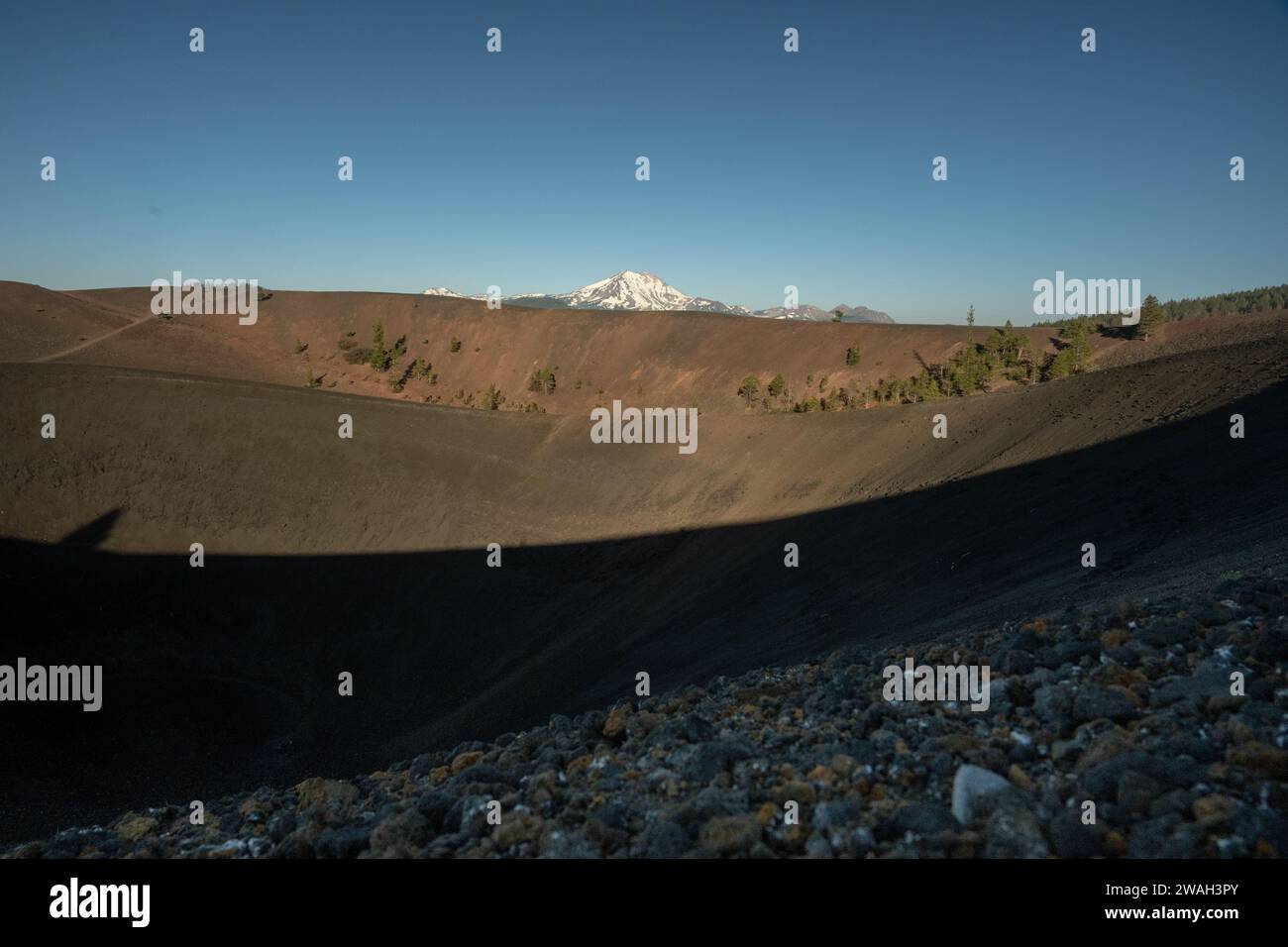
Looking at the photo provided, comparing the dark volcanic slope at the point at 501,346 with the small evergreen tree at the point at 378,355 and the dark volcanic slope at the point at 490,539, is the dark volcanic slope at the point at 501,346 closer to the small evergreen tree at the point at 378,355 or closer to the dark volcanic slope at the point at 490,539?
the small evergreen tree at the point at 378,355

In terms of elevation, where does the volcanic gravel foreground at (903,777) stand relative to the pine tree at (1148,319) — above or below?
below

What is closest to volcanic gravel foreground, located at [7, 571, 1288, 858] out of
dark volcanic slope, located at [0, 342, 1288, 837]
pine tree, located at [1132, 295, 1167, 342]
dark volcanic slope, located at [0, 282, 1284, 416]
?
dark volcanic slope, located at [0, 342, 1288, 837]

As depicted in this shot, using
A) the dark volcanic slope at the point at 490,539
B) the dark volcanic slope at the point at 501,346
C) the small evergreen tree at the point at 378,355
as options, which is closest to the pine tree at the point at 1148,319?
the dark volcanic slope at the point at 501,346

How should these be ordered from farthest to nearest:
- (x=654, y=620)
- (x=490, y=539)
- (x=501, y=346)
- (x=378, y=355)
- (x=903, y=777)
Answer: (x=501, y=346), (x=378, y=355), (x=490, y=539), (x=654, y=620), (x=903, y=777)

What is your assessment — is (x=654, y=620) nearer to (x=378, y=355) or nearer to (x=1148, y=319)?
(x=1148, y=319)

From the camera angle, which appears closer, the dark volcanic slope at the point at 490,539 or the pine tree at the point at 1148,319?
the dark volcanic slope at the point at 490,539

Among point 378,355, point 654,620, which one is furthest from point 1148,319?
point 378,355

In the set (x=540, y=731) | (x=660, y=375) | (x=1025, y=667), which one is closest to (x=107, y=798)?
(x=540, y=731)

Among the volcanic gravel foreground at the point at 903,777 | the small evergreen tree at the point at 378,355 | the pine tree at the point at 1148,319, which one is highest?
the small evergreen tree at the point at 378,355

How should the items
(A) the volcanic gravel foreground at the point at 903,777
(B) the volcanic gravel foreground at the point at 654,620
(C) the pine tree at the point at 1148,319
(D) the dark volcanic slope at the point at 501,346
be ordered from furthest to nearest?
(D) the dark volcanic slope at the point at 501,346 → (C) the pine tree at the point at 1148,319 → (B) the volcanic gravel foreground at the point at 654,620 → (A) the volcanic gravel foreground at the point at 903,777
